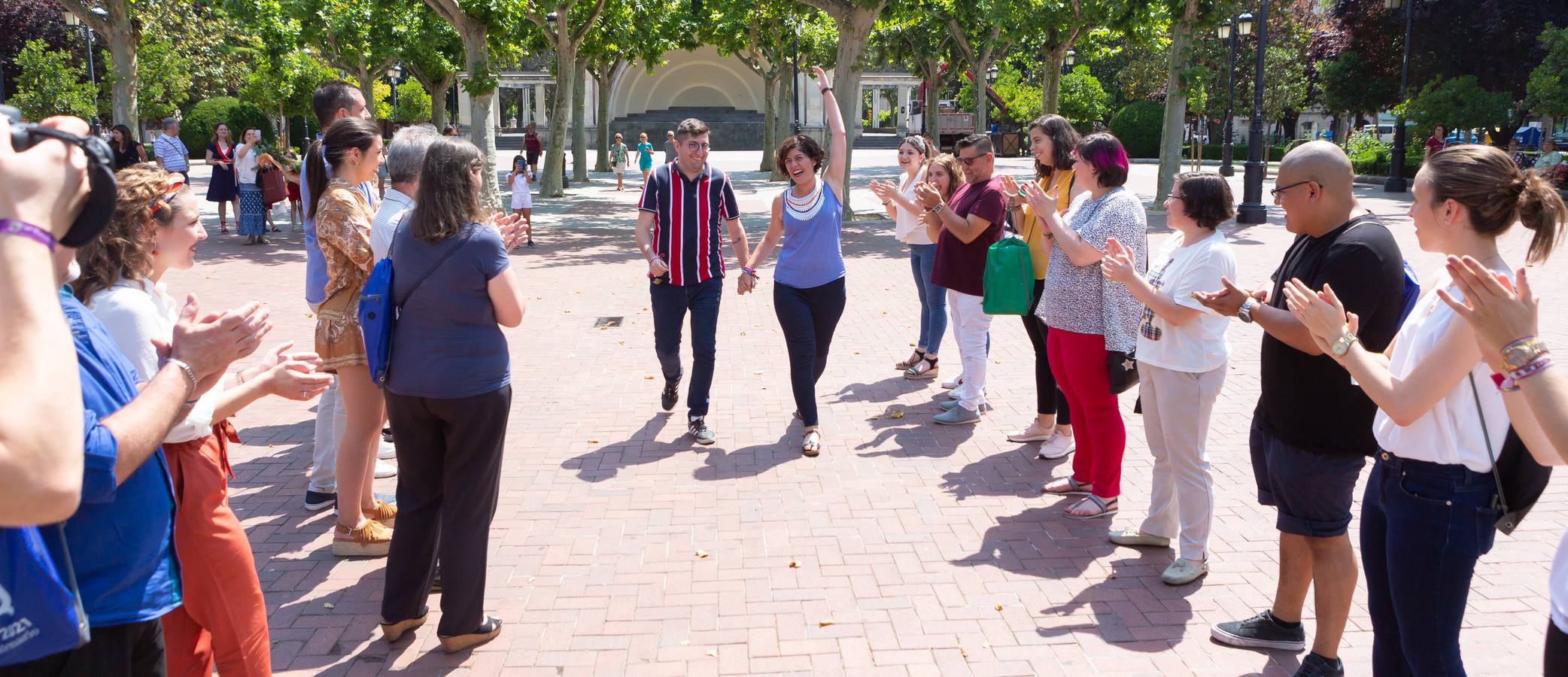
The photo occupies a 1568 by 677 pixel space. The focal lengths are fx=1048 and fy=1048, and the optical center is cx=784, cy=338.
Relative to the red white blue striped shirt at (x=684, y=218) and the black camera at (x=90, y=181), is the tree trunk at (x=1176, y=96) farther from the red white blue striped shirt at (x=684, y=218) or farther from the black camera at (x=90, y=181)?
the black camera at (x=90, y=181)

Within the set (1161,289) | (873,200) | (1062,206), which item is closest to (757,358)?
(1062,206)

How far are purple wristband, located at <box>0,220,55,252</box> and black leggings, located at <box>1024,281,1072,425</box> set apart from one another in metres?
5.19

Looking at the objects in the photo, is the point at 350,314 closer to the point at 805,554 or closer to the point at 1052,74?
the point at 805,554

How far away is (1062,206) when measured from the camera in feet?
19.4

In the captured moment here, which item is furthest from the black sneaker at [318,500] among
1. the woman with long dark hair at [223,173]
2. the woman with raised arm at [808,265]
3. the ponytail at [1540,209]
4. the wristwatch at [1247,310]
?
the woman with long dark hair at [223,173]

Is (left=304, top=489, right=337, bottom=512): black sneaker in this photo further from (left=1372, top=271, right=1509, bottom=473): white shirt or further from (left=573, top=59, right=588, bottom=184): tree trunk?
(left=573, top=59, right=588, bottom=184): tree trunk

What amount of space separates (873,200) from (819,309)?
59.3 ft

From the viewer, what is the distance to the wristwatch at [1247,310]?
3.42 m

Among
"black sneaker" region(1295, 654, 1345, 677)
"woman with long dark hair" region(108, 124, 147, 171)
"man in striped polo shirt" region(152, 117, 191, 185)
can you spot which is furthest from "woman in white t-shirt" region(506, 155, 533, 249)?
"black sneaker" region(1295, 654, 1345, 677)

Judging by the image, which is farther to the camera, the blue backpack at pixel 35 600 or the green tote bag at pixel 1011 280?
the green tote bag at pixel 1011 280

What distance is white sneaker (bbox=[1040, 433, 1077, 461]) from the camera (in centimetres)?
604

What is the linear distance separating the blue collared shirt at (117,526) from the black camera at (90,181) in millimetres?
392

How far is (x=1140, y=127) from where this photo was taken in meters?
44.7

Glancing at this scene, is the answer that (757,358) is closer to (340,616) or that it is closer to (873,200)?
(340,616)
